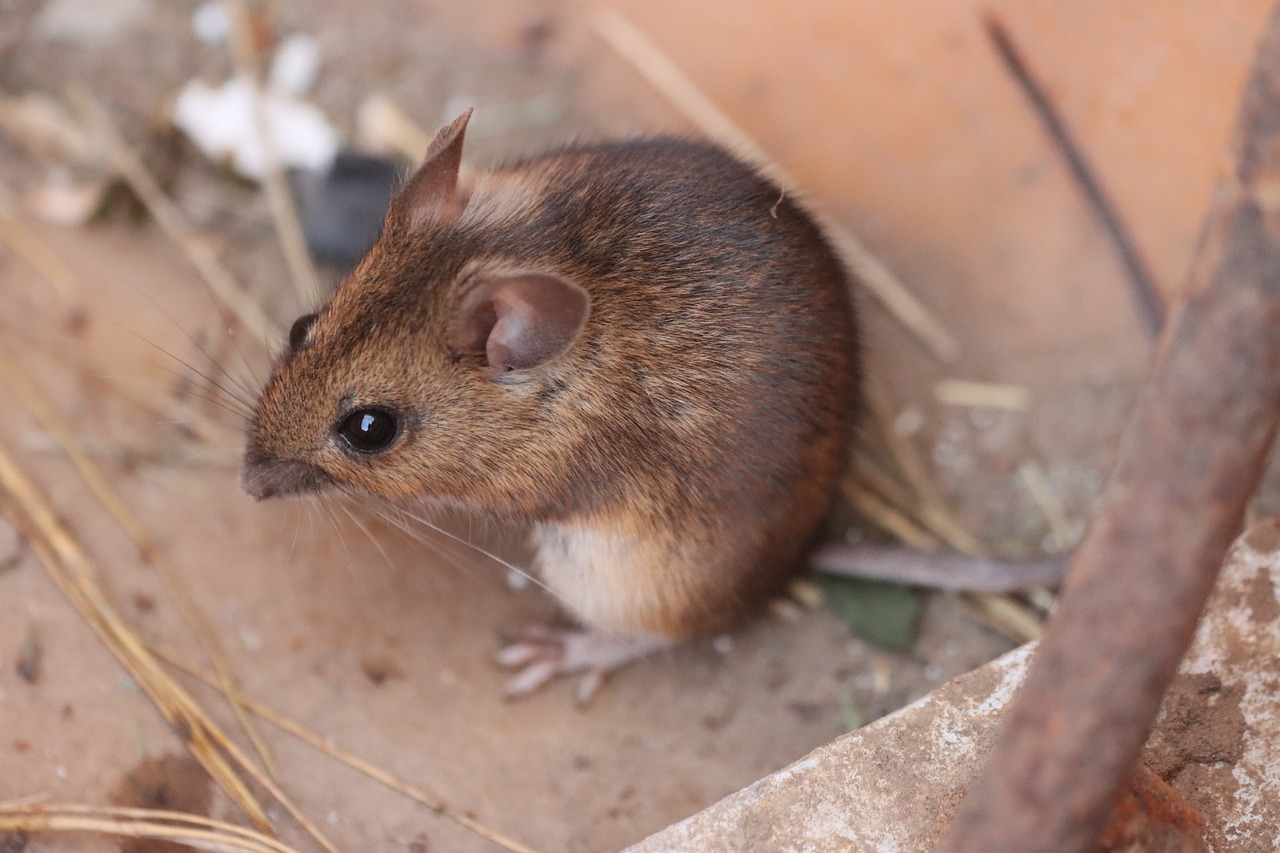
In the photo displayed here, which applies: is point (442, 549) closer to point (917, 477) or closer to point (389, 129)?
point (917, 477)

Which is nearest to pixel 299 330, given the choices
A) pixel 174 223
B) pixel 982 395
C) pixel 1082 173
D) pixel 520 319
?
pixel 520 319

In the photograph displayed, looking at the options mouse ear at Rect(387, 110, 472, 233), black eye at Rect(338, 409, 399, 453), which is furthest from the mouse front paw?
mouse ear at Rect(387, 110, 472, 233)

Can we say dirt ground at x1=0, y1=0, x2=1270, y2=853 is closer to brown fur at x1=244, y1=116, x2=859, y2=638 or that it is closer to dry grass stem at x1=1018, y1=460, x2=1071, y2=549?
dry grass stem at x1=1018, y1=460, x2=1071, y2=549

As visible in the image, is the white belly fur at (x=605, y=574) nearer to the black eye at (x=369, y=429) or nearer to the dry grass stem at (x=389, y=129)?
the black eye at (x=369, y=429)

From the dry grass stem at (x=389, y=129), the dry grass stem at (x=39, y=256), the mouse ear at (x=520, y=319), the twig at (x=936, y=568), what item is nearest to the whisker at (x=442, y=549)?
the mouse ear at (x=520, y=319)

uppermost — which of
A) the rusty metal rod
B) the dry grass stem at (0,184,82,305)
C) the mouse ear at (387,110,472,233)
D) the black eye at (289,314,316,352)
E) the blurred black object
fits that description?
the dry grass stem at (0,184,82,305)

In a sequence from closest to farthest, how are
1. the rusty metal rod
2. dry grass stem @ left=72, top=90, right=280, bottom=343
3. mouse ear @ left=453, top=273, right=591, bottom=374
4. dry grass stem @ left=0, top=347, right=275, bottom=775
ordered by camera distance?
1. the rusty metal rod
2. mouse ear @ left=453, top=273, right=591, bottom=374
3. dry grass stem @ left=0, top=347, right=275, bottom=775
4. dry grass stem @ left=72, top=90, right=280, bottom=343
